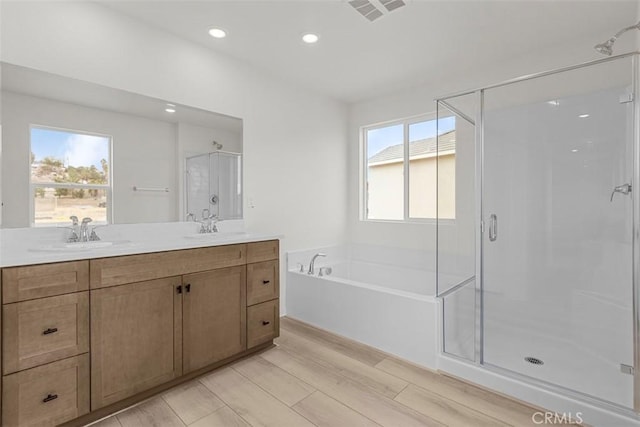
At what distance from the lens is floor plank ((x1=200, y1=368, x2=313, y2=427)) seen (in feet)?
5.49

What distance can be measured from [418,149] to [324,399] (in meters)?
2.73

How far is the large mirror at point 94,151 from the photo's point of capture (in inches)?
70.2

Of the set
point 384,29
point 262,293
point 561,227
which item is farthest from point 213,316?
point 561,227

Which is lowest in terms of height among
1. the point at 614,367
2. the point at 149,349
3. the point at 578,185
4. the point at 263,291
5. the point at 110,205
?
the point at 614,367

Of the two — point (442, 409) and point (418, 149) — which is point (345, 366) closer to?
point (442, 409)

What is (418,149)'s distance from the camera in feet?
11.7

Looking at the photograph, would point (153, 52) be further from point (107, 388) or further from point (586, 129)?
point (586, 129)

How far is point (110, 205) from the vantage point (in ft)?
6.95

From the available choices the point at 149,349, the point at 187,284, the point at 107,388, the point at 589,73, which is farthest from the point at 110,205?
the point at 589,73

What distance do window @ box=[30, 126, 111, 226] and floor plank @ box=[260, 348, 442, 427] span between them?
160cm

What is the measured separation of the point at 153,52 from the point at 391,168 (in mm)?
2665

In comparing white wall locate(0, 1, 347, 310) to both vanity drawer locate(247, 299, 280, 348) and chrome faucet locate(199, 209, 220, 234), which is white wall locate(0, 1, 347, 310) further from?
vanity drawer locate(247, 299, 280, 348)

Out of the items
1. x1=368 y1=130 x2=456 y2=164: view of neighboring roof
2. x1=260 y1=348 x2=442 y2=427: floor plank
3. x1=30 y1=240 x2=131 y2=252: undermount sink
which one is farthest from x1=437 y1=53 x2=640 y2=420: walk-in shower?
x1=30 y1=240 x2=131 y2=252: undermount sink

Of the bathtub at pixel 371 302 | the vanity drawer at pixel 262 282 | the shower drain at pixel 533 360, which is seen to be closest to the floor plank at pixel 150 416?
the vanity drawer at pixel 262 282
